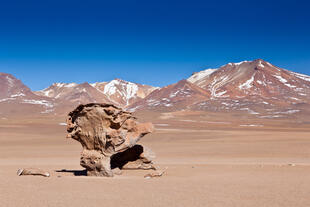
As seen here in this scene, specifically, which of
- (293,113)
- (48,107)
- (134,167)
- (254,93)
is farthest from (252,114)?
(134,167)

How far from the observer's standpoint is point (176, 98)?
174 metres

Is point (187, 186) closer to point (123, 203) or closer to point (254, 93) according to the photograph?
point (123, 203)

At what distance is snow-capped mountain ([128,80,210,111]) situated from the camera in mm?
161462

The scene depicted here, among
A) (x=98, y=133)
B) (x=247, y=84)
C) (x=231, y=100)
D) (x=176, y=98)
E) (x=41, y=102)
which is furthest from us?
(x=41, y=102)

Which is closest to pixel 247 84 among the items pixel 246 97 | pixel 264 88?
pixel 264 88

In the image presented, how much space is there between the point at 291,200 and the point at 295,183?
111 inches

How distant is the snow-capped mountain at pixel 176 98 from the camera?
161 meters

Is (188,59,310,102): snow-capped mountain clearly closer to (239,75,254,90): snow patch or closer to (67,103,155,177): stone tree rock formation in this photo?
(239,75,254,90): snow patch

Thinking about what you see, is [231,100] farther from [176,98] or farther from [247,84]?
[247,84]

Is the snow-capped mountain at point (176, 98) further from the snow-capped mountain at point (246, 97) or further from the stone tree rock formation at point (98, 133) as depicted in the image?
the stone tree rock formation at point (98, 133)

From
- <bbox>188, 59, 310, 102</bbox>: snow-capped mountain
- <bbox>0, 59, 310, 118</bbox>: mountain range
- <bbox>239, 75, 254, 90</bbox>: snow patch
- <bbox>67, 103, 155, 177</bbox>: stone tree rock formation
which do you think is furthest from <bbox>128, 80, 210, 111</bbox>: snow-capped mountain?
<bbox>67, 103, 155, 177</bbox>: stone tree rock formation

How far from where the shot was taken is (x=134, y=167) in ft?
52.4

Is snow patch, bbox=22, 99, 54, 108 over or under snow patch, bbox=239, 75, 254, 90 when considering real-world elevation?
under

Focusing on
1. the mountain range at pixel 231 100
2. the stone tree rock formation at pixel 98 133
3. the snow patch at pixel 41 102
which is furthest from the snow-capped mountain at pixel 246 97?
the stone tree rock formation at pixel 98 133
